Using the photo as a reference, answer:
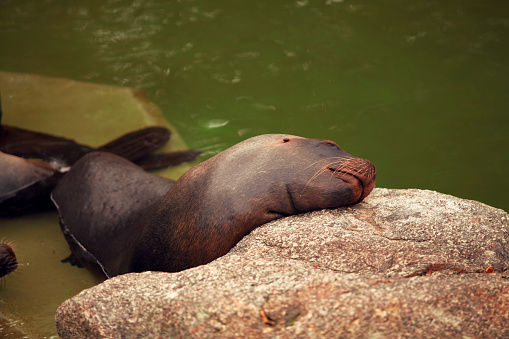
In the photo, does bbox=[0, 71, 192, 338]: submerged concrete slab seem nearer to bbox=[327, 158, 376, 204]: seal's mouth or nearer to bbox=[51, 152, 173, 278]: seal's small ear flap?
bbox=[51, 152, 173, 278]: seal's small ear flap

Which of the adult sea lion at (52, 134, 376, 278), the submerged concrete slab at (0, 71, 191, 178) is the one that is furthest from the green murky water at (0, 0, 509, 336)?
the adult sea lion at (52, 134, 376, 278)

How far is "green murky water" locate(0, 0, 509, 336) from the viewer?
5.98 meters

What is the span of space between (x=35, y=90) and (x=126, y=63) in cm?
126

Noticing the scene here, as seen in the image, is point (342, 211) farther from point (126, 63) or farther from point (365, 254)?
point (126, 63)

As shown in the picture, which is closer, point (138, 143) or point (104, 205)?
point (104, 205)

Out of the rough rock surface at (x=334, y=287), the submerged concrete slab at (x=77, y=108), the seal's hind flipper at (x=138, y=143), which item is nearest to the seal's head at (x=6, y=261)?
the rough rock surface at (x=334, y=287)

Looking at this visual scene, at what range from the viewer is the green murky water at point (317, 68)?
598 centimetres

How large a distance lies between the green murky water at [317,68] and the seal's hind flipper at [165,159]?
0.81 ft

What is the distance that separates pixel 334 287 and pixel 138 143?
4040 mm

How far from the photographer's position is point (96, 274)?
438 cm

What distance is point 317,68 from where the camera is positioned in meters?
7.32

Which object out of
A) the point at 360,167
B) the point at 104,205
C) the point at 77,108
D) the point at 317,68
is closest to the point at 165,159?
the point at 104,205

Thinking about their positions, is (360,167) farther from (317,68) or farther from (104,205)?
(317,68)

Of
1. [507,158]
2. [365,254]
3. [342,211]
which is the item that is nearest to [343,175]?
[342,211]
